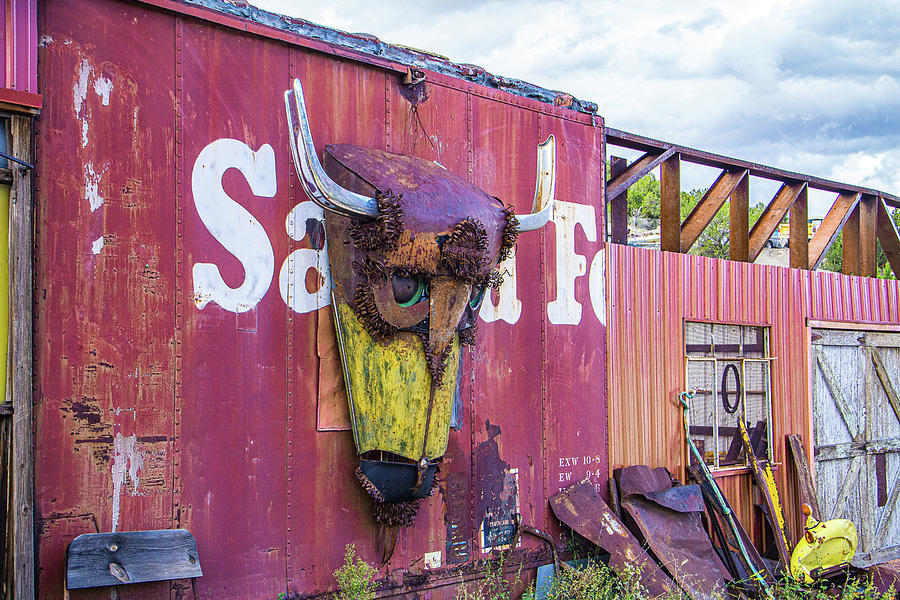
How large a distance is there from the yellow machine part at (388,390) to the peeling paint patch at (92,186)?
150 cm

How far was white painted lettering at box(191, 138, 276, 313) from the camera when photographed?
4.22 metres

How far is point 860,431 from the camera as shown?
28.6 ft

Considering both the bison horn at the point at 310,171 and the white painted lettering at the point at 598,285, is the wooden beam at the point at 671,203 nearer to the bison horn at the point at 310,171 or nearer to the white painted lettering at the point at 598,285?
the white painted lettering at the point at 598,285

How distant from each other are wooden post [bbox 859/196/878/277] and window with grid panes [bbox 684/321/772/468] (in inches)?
111

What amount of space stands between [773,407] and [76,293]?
6.88 meters

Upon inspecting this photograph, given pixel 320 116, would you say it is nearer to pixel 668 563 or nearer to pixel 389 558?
pixel 389 558

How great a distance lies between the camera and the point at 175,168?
163 inches

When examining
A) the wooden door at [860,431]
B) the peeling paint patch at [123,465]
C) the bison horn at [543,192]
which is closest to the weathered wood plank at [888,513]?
the wooden door at [860,431]

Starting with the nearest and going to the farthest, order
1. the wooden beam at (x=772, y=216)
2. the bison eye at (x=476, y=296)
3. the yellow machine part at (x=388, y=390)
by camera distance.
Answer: the yellow machine part at (x=388, y=390) < the bison eye at (x=476, y=296) < the wooden beam at (x=772, y=216)

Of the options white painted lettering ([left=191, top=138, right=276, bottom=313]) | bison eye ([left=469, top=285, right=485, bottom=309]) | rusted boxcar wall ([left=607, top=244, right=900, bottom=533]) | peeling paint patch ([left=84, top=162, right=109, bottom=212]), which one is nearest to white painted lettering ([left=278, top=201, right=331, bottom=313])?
white painted lettering ([left=191, top=138, right=276, bottom=313])

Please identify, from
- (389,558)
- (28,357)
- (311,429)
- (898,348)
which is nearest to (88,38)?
(28,357)

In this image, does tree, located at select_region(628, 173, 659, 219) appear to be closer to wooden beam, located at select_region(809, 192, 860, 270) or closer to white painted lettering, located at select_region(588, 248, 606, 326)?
wooden beam, located at select_region(809, 192, 860, 270)

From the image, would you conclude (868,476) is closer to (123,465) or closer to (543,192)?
(543,192)

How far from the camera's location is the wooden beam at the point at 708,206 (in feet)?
25.3
